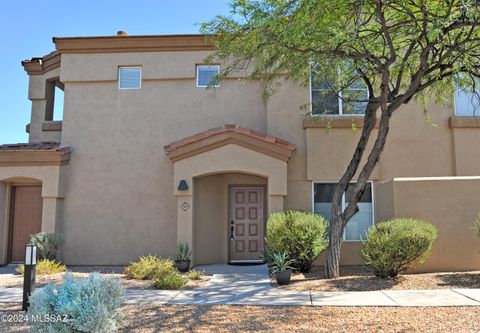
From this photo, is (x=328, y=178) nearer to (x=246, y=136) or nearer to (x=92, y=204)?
(x=246, y=136)

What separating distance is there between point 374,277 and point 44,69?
1409 centimetres

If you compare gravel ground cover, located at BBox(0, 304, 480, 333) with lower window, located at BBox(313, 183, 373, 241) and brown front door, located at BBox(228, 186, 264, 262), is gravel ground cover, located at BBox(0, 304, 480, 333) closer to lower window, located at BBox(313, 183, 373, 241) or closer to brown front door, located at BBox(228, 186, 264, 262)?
lower window, located at BBox(313, 183, 373, 241)

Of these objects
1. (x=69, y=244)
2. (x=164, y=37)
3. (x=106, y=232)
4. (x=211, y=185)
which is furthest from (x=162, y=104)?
(x=69, y=244)

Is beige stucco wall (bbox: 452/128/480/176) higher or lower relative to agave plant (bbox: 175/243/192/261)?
higher

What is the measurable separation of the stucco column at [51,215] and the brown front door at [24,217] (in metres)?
1.05

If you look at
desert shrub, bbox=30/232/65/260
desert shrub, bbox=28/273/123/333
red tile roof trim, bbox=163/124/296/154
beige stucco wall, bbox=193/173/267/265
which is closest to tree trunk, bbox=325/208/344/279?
red tile roof trim, bbox=163/124/296/154

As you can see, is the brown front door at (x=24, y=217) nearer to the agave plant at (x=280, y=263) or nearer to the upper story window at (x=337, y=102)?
the agave plant at (x=280, y=263)

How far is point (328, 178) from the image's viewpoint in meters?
13.2

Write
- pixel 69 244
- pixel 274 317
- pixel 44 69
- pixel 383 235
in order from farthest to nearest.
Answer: pixel 44 69, pixel 69 244, pixel 383 235, pixel 274 317

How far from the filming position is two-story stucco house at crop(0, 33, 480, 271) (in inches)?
513

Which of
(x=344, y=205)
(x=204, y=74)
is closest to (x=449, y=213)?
(x=344, y=205)

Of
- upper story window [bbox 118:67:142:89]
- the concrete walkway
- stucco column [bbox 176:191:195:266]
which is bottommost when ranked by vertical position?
the concrete walkway

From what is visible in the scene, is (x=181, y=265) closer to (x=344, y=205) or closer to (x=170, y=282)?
(x=170, y=282)

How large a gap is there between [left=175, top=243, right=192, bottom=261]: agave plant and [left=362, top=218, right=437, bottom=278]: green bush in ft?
16.2
